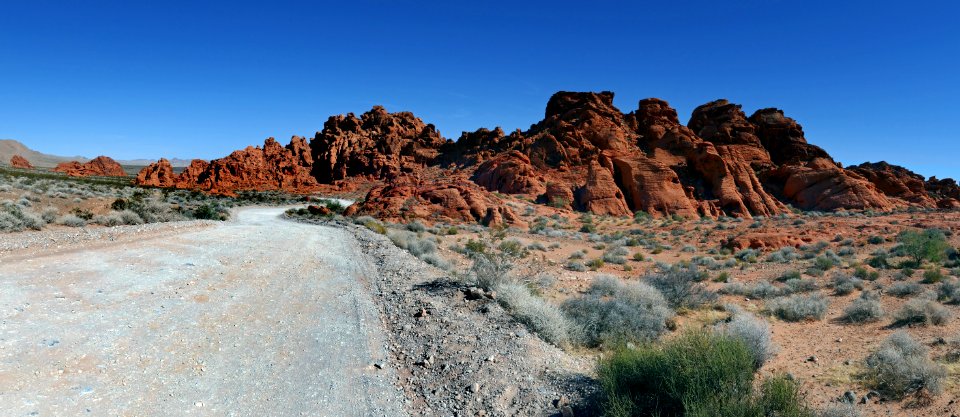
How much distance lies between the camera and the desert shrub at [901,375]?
5613mm

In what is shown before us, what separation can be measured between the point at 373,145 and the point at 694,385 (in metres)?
82.5

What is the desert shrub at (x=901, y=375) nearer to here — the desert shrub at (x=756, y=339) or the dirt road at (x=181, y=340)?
the desert shrub at (x=756, y=339)

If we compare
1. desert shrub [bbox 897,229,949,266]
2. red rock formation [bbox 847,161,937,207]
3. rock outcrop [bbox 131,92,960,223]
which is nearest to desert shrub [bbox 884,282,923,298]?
desert shrub [bbox 897,229,949,266]

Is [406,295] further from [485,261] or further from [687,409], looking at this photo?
[687,409]

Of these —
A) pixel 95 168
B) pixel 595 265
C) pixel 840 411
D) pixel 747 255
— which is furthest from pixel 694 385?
pixel 95 168

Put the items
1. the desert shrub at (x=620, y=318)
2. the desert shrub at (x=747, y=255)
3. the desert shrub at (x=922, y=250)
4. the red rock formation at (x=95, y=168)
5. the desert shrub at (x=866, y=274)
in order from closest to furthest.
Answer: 1. the desert shrub at (x=620, y=318)
2. the desert shrub at (x=866, y=274)
3. the desert shrub at (x=922, y=250)
4. the desert shrub at (x=747, y=255)
5. the red rock formation at (x=95, y=168)

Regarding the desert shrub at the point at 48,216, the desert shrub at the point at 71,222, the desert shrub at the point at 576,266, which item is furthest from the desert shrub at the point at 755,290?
the desert shrub at the point at 48,216

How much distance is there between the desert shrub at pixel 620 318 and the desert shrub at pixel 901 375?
3.00 m

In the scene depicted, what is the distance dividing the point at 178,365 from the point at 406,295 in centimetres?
445

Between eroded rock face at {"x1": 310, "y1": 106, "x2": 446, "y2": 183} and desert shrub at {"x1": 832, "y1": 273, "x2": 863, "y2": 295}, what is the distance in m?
66.6

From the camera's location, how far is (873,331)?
8.92 m

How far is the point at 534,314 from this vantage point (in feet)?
25.2

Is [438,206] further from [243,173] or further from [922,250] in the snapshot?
[243,173]

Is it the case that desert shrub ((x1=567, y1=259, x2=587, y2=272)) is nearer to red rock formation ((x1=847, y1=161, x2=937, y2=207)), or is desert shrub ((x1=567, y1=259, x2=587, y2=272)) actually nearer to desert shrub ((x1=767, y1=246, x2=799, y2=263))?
desert shrub ((x1=767, y1=246, x2=799, y2=263))
